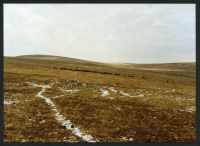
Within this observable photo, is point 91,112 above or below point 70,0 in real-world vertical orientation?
below

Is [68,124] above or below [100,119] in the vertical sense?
above

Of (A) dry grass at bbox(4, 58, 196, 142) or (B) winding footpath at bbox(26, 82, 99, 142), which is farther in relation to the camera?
(A) dry grass at bbox(4, 58, 196, 142)

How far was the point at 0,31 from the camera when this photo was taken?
72.3 feet

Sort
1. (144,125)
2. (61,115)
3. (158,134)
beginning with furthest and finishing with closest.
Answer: (61,115) → (144,125) → (158,134)

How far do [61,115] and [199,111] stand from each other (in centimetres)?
1855

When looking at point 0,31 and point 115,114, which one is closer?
point 0,31

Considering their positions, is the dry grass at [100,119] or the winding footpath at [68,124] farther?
the dry grass at [100,119]

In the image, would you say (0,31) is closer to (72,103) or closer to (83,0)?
(83,0)

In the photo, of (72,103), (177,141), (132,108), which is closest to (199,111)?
(177,141)

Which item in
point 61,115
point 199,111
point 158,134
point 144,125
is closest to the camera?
point 199,111

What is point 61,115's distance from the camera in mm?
36562

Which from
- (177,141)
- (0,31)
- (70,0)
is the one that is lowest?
(177,141)

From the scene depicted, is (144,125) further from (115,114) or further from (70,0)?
(70,0)

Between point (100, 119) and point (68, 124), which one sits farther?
point (100, 119)
